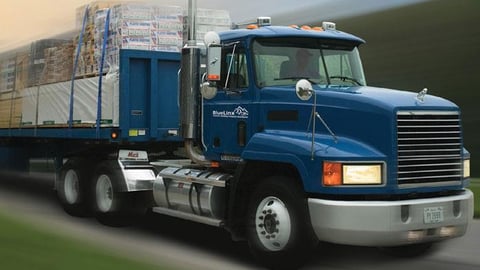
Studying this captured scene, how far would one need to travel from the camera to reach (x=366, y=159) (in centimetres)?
622

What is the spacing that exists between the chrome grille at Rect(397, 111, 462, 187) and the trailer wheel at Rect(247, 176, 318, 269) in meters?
1.04

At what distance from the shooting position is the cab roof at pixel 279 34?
7.61 m

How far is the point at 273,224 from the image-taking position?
6.76 meters

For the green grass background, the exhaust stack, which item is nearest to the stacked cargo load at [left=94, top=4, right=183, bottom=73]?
the exhaust stack

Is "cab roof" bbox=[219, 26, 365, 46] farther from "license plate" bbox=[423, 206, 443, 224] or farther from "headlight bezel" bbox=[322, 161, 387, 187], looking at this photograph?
"license plate" bbox=[423, 206, 443, 224]

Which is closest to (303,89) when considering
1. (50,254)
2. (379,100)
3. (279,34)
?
(379,100)

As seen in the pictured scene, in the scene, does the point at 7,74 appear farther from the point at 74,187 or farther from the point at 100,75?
the point at 100,75

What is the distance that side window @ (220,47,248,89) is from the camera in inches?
301

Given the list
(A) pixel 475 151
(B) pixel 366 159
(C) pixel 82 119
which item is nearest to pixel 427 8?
(A) pixel 475 151

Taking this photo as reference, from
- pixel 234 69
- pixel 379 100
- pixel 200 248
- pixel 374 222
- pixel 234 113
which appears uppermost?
pixel 234 69

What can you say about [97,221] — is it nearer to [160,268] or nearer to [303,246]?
[303,246]

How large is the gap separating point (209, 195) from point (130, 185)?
74.8 inches

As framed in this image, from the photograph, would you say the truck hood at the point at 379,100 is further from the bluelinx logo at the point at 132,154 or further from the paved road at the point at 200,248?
the bluelinx logo at the point at 132,154

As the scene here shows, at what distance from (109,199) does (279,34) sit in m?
3.88
